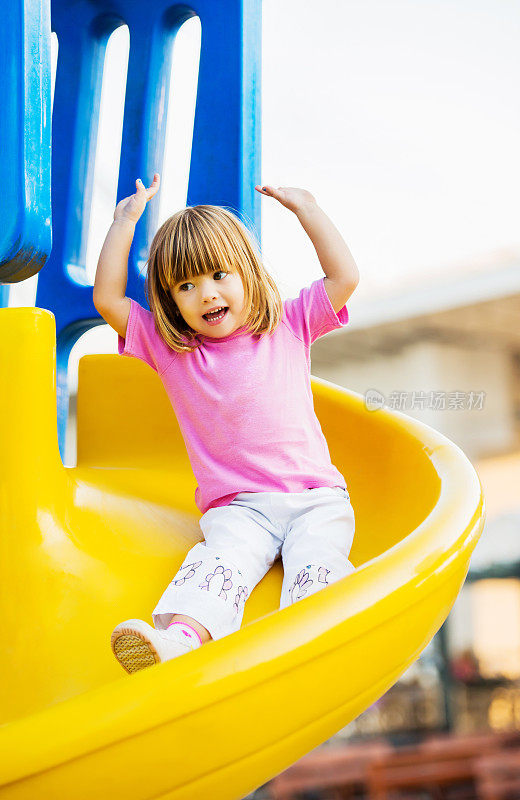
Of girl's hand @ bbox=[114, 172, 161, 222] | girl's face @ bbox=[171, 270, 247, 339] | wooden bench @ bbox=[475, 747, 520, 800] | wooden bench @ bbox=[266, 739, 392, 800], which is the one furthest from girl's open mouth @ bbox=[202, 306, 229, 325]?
wooden bench @ bbox=[266, 739, 392, 800]

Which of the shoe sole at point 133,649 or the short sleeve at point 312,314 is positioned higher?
the short sleeve at point 312,314

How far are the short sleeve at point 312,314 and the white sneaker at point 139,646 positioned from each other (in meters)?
0.37

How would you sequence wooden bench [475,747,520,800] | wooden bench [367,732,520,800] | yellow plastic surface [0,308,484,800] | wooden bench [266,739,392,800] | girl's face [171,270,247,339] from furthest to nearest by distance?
1. wooden bench [266,739,392,800]
2. wooden bench [367,732,520,800]
3. wooden bench [475,747,520,800]
4. girl's face [171,270,247,339]
5. yellow plastic surface [0,308,484,800]

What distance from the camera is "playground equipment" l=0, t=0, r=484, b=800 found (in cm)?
50

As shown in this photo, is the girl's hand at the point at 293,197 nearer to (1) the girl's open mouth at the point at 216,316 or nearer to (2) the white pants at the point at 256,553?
(1) the girl's open mouth at the point at 216,316

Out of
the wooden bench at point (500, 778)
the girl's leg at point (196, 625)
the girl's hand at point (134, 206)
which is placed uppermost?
the girl's hand at point (134, 206)

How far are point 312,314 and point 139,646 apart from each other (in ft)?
1.31

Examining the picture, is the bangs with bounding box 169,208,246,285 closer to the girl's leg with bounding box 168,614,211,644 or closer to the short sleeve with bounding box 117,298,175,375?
the short sleeve with bounding box 117,298,175,375

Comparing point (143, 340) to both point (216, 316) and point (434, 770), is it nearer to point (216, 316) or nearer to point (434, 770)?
point (216, 316)

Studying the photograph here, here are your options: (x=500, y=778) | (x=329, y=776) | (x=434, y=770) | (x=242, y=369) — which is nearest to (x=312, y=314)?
(x=242, y=369)
